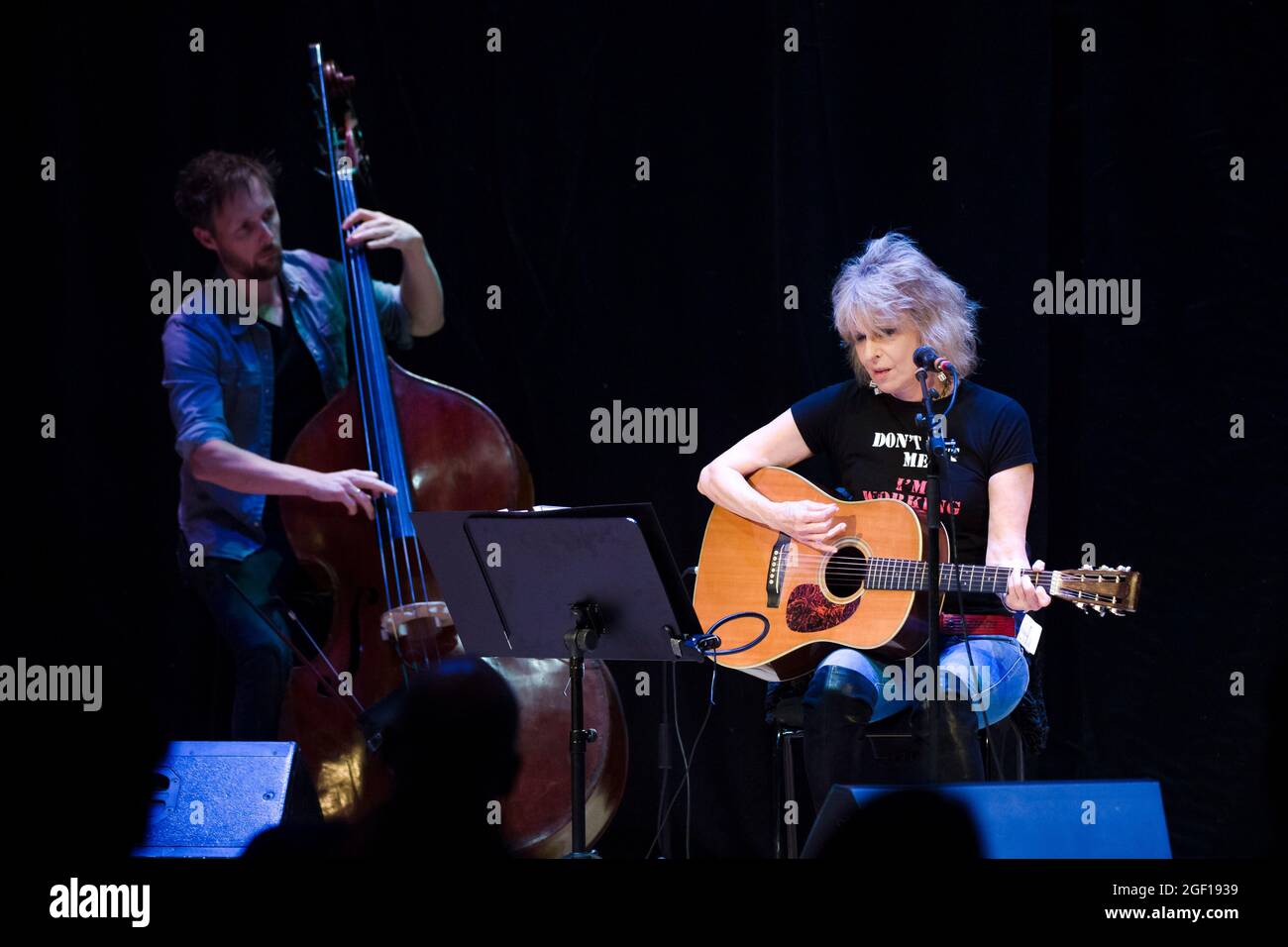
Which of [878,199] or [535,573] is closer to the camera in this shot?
[535,573]

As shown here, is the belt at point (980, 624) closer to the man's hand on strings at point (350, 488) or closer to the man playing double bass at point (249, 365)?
the man's hand on strings at point (350, 488)

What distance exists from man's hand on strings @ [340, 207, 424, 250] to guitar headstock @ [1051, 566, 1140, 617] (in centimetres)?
207

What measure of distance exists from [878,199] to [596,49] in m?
1.04

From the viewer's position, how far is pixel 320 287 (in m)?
4.05

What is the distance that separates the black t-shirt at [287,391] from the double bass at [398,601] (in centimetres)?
44

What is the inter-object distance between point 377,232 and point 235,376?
63 cm

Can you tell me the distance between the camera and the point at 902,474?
3576mm

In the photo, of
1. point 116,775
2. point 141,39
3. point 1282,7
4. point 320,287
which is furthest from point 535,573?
point 1282,7

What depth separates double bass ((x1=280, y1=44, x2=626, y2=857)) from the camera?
10.9 ft
